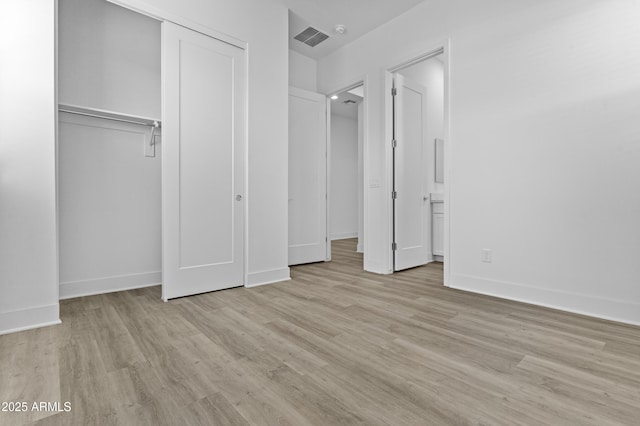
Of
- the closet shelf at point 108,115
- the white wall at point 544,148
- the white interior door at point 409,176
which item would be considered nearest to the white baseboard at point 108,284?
the closet shelf at point 108,115

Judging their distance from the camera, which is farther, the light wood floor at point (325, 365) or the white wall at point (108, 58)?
the white wall at point (108, 58)

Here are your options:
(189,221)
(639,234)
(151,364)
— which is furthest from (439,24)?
(151,364)

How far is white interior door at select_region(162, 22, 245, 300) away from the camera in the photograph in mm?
2705

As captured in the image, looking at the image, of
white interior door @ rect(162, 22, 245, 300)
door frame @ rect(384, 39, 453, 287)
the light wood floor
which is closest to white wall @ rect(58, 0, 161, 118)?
white interior door @ rect(162, 22, 245, 300)

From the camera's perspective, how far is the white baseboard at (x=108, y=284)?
9.08 feet

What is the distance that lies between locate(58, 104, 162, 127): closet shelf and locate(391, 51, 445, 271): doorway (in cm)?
280

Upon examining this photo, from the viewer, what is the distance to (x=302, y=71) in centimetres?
461

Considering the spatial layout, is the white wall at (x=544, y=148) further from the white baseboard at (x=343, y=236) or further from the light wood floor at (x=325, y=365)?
the white baseboard at (x=343, y=236)

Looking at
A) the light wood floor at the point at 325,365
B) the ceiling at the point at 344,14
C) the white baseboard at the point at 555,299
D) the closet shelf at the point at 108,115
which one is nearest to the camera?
the light wood floor at the point at 325,365

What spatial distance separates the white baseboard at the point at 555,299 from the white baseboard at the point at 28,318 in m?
3.38

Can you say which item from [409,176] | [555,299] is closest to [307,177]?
[409,176]

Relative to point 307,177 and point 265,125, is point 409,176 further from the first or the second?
point 265,125

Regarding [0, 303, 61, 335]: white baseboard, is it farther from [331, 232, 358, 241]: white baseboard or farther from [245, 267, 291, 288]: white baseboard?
[331, 232, 358, 241]: white baseboard

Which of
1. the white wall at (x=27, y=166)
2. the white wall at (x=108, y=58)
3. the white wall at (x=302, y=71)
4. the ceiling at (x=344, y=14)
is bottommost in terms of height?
the white wall at (x=27, y=166)
